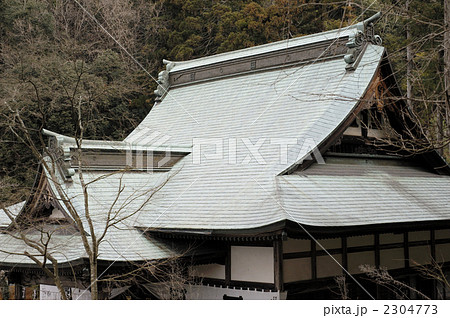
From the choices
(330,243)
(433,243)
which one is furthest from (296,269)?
(433,243)

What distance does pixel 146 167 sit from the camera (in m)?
11.6

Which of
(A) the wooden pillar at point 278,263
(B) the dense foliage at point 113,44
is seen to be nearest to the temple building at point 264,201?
(A) the wooden pillar at point 278,263

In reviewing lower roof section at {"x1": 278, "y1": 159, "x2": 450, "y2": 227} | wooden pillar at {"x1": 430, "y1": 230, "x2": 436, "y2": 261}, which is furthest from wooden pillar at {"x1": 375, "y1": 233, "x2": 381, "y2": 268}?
wooden pillar at {"x1": 430, "y1": 230, "x2": 436, "y2": 261}

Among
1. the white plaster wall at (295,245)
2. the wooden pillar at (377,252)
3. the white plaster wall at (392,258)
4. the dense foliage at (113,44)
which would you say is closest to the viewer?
the white plaster wall at (295,245)

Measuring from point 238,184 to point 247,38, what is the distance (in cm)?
1454

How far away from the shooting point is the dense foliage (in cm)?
2027

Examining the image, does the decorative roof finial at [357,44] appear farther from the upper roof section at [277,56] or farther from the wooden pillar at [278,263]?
the wooden pillar at [278,263]

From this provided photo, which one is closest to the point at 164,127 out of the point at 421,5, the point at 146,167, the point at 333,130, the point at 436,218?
the point at 146,167

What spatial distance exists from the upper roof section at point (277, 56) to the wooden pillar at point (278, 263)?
3.74 meters

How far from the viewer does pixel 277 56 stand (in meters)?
13.5

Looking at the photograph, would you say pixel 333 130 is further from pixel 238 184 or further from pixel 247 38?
pixel 247 38

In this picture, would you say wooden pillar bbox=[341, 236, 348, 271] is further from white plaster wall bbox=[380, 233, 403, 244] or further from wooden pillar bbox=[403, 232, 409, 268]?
wooden pillar bbox=[403, 232, 409, 268]

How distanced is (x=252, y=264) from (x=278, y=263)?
0.64 meters

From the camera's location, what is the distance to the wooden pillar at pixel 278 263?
28.8 ft
